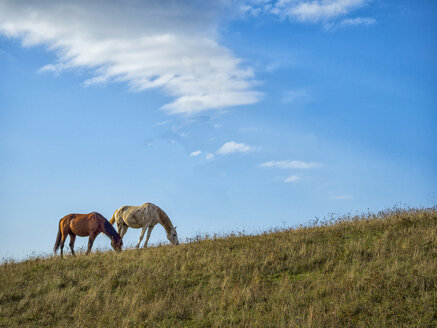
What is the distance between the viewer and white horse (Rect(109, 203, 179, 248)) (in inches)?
953

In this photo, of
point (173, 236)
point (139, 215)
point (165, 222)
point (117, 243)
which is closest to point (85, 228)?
point (117, 243)

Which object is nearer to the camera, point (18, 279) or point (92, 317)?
point (92, 317)

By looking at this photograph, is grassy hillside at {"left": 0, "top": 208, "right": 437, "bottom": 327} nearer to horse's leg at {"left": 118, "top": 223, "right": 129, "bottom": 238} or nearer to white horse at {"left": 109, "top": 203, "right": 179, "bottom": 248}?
white horse at {"left": 109, "top": 203, "right": 179, "bottom": 248}

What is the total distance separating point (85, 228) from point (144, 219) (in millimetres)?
2895

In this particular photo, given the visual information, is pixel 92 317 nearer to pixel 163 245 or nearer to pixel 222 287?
pixel 222 287

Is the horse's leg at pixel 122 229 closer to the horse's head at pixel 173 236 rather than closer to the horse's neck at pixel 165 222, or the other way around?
the horse's neck at pixel 165 222

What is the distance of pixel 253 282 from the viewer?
15039 mm

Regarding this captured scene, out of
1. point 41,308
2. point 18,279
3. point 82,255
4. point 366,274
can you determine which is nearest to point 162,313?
point 41,308

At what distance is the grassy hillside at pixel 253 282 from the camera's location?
1255 centimetres

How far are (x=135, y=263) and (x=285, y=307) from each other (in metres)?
7.83

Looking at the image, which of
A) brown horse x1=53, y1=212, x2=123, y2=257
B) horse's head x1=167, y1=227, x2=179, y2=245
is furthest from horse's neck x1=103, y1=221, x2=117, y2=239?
horse's head x1=167, y1=227, x2=179, y2=245

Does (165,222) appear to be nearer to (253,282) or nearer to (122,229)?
(122,229)

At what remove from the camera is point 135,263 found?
1872cm

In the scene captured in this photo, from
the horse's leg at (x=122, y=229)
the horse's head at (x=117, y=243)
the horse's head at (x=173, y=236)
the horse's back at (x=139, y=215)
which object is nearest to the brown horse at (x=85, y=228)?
the horse's head at (x=117, y=243)
